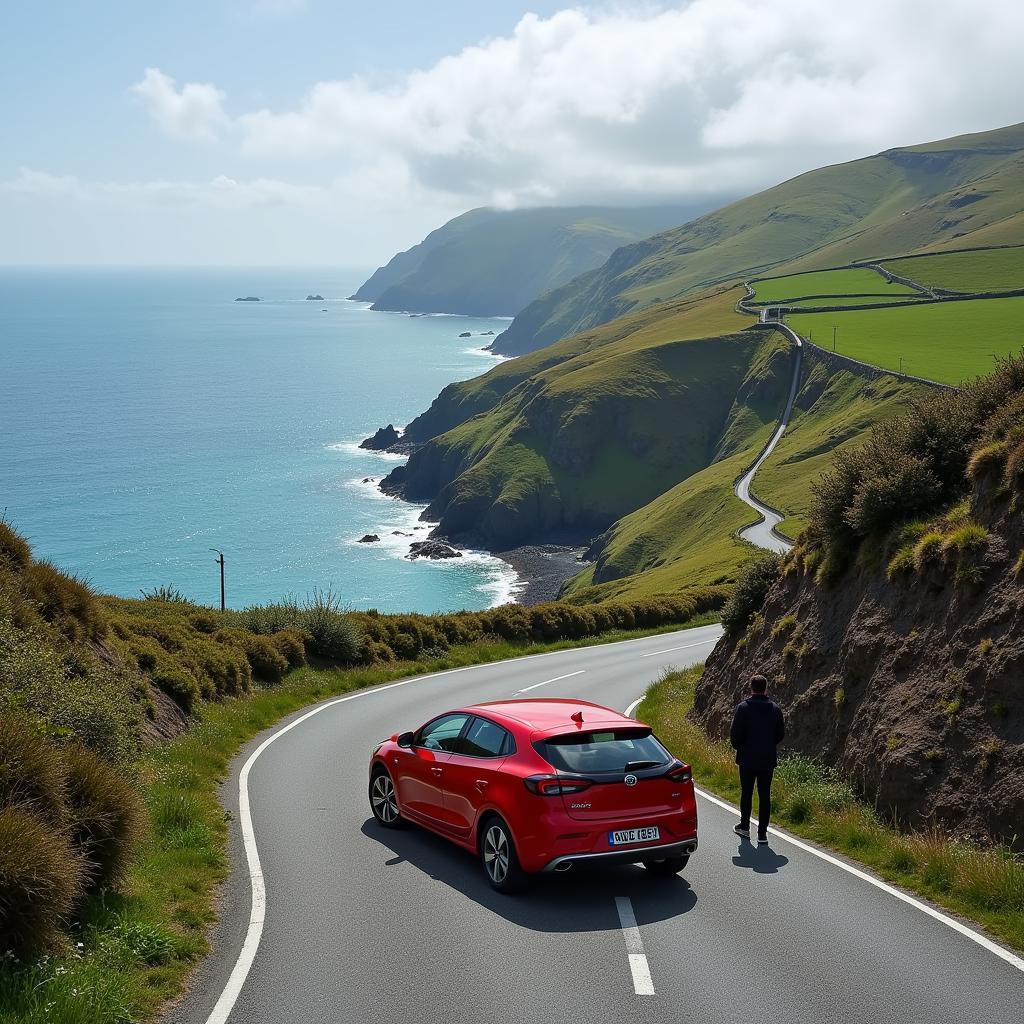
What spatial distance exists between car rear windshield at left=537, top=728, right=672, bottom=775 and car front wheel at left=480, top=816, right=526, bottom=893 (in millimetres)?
839

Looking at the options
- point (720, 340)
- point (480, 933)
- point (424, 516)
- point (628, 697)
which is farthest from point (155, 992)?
point (720, 340)

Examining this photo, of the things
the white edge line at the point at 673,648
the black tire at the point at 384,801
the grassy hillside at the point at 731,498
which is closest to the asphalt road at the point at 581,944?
the black tire at the point at 384,801

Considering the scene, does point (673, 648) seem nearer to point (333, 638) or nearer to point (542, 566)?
point (333, 638)

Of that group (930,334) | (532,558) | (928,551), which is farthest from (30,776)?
(930,334)

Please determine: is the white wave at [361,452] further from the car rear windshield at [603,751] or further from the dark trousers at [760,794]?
the car rear windshield at [603,751]

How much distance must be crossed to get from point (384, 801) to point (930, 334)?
12658 cm

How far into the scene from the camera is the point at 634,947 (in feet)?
27.6

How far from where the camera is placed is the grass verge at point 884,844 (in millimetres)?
9156

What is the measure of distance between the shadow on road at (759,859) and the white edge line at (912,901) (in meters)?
0.44

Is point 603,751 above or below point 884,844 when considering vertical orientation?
above

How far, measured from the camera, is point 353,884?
1028cm

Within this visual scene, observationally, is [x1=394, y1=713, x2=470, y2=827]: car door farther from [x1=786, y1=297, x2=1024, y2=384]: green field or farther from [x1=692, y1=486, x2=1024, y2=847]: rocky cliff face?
[x1=786, y1=297, x2=1024, y2=384]: green field

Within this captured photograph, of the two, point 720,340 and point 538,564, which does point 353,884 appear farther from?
point 720,340

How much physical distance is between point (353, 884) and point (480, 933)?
201cm
